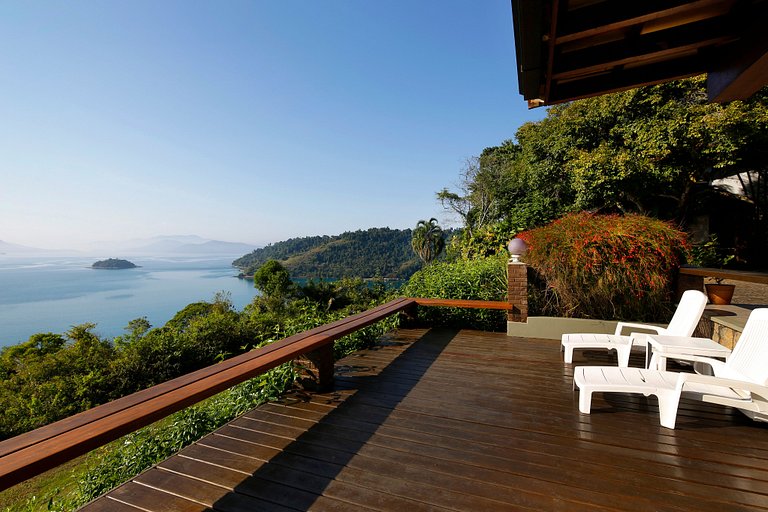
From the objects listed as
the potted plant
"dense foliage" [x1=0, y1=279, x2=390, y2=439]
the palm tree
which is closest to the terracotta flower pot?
the potted plant

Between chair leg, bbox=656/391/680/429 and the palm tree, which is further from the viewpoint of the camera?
the palm tree

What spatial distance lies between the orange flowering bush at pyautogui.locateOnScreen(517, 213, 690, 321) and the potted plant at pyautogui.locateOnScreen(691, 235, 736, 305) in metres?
0.44

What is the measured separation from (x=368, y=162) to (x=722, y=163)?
16.3 metres

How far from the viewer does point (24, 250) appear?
95500 mm

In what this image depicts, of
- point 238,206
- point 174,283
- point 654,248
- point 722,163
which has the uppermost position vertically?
point 238,206

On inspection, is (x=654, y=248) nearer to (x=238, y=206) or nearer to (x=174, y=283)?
(x=238, y=206)

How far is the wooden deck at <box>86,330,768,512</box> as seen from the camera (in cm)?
173

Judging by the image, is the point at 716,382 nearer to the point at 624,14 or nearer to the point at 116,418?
the point at 624,14

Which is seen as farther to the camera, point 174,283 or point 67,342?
point 174,283

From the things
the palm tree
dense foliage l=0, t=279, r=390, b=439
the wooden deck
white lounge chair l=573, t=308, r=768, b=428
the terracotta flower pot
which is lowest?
dense foliage l=0, t=279, r=390, b=439

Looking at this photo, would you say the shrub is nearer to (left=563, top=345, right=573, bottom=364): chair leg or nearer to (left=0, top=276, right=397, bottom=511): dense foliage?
(left=0, top=276, right=397, bottom=511): dense foliage

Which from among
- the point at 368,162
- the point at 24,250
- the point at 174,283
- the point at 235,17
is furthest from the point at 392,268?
the point at 24,250

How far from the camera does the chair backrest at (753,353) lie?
7.78ft

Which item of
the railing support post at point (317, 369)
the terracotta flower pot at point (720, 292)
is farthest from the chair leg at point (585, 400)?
the terracotta flower pot at point (720, 292)
